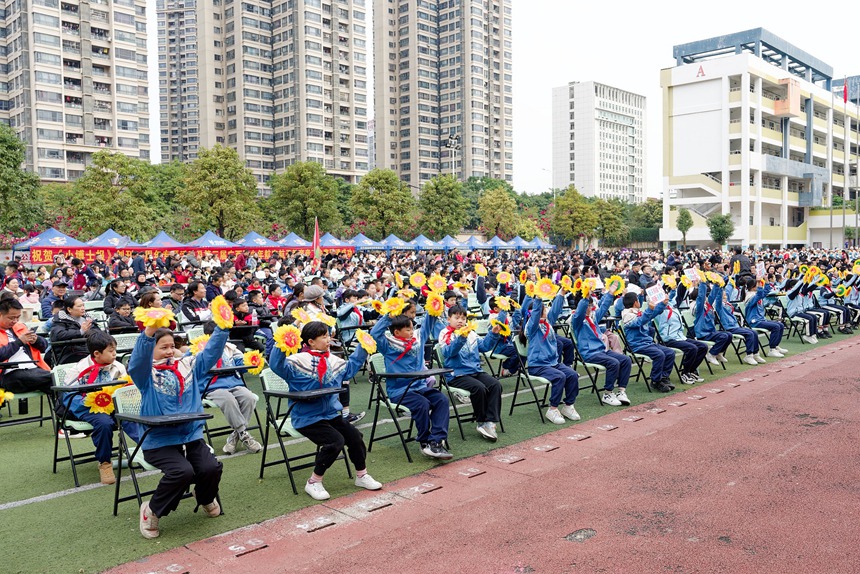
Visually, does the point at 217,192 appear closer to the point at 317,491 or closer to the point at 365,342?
the point at 365,342

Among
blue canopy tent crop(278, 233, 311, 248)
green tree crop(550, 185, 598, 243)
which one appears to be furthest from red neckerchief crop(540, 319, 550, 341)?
green tree crop(550, 185, 598, 243)

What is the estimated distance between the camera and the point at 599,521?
4770mm

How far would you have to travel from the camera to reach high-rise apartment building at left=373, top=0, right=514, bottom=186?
3925 inches

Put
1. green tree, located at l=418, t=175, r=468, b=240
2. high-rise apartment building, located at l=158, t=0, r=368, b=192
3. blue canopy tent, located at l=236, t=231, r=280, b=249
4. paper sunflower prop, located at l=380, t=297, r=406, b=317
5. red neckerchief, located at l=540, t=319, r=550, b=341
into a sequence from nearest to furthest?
1. paper sunflower prop, located at l=380, t=297, r=406, b=317
2. red neckerchief, located at l=540, t=319, r=550, b=341
3. blue canopy tent, located at l=236, t=231, r=280, b=249
4. green tree, located at l=418, t=175, r=468, b=240
5. high-rise apartment building, located at l=158, t=0, r=368, b=192

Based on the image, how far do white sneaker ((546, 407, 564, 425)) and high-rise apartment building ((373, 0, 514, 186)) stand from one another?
303ft

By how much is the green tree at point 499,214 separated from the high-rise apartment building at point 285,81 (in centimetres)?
2718

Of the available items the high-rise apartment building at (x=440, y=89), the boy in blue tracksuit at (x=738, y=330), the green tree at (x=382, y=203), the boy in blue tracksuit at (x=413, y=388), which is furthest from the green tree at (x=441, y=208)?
the high-rise apartment building at (x=440, y=89)

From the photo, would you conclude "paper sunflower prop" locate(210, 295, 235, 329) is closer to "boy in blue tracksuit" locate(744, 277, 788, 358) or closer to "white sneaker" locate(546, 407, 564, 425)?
"white sneaker" locate(546, 407, 564, 425)

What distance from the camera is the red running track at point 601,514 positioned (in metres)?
4.16

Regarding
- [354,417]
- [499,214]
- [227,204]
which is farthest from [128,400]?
[499,214]

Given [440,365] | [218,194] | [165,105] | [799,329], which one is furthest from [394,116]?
[440,365]

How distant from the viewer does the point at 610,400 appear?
845cm

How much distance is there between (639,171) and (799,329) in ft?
470

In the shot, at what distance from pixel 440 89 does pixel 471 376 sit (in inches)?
4005
